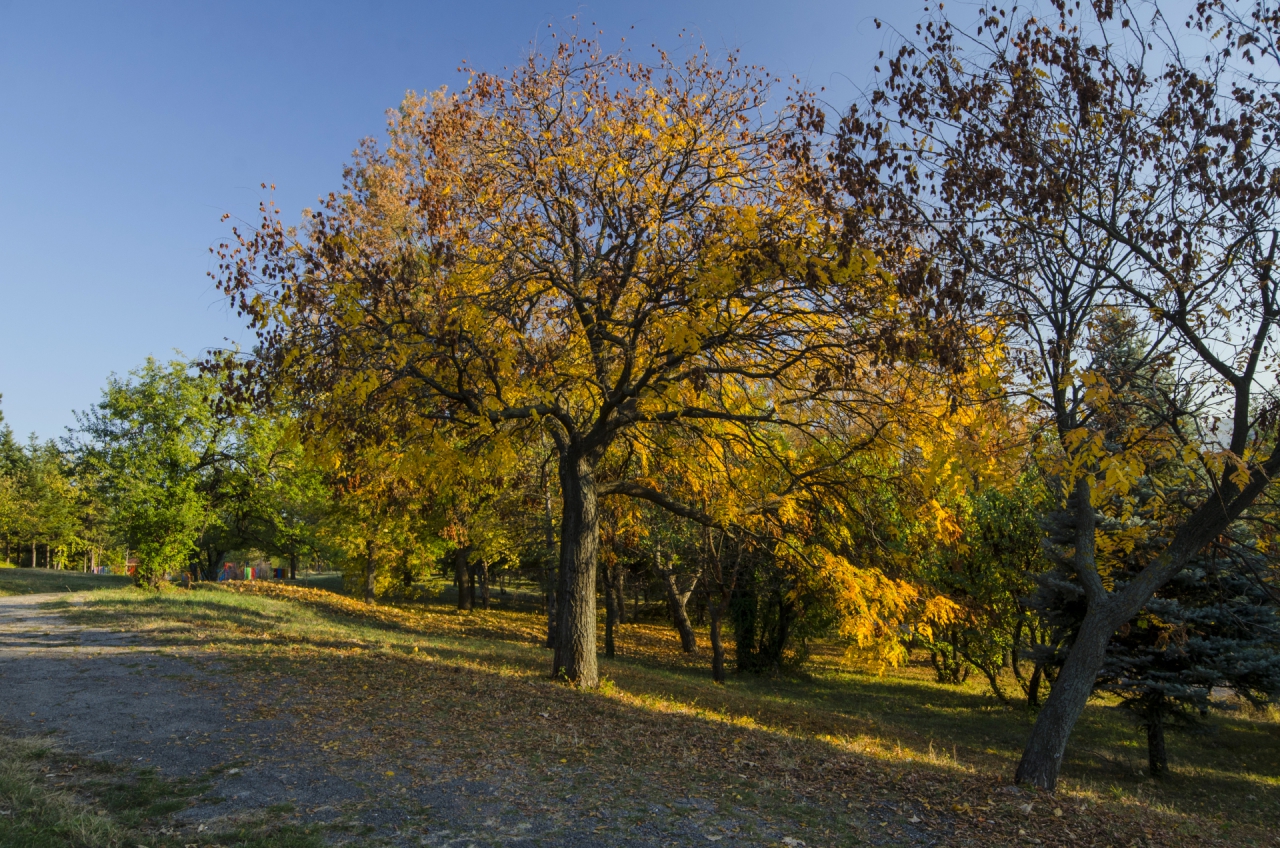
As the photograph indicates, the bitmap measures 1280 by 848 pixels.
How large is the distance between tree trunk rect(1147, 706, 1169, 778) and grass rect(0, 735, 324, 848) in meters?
14.9

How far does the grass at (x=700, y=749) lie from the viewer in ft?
19.7

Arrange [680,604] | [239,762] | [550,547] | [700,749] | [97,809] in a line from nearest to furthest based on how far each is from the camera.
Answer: [97,809], [239,762], [700,749], [550,547], [680,604]

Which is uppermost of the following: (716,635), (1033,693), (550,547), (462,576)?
(550,547)

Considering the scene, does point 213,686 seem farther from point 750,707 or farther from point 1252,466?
point 1252,466

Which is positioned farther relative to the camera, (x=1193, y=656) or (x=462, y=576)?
(x=462, y=576)

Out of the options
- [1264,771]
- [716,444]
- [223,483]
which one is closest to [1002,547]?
[1264,771]

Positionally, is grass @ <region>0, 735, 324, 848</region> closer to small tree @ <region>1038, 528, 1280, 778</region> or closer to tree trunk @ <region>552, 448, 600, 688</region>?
tree trunk @ <region>552, 448, 600, 688</region>

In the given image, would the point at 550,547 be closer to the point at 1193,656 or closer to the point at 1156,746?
the point at 1156,746

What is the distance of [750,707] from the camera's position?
Result: 14742 millimetres

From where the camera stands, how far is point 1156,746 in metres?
13.6

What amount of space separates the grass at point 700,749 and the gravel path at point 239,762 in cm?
26

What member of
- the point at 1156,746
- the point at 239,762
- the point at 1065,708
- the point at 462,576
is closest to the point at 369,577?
the point at 462,576

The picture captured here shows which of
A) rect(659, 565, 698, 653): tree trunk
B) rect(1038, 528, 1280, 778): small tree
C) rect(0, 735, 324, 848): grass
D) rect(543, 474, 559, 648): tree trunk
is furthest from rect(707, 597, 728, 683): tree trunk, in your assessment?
rect(0, 735, 324, 848): grass

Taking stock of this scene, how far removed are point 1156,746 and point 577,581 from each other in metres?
11.4
